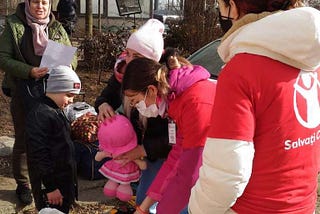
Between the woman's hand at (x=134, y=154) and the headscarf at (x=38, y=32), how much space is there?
127 cm

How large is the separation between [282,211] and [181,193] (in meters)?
0.65

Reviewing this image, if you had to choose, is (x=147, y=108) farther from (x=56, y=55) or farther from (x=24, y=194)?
(x=24, y=194)

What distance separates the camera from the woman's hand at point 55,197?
3139mm

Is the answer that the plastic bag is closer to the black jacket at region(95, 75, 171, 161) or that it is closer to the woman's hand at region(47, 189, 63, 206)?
the woman's hand at region(47, 189, 63, 206)

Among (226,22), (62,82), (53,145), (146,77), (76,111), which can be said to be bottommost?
(76,111)

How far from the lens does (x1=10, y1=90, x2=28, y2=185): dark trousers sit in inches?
153

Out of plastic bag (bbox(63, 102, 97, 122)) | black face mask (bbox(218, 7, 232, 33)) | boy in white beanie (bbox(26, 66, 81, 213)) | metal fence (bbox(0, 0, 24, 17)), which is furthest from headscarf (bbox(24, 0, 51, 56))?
metal fence (bbox(0, 0, 24, 17))

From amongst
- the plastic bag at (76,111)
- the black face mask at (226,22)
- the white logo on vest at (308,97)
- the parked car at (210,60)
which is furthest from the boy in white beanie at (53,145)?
the plastic bag at (76,111)

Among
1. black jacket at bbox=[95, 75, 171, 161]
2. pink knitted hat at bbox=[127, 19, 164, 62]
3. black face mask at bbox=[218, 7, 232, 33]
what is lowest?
black jacket at bbox=[95, 75, 171, 161]

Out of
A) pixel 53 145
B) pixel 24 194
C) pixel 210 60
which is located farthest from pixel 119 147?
pixel 210 60

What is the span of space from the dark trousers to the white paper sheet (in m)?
0.41

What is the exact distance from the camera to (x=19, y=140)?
159 inches

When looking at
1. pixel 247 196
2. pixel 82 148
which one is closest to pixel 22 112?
pixel 82 148

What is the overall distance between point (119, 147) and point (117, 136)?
0.07 meters
